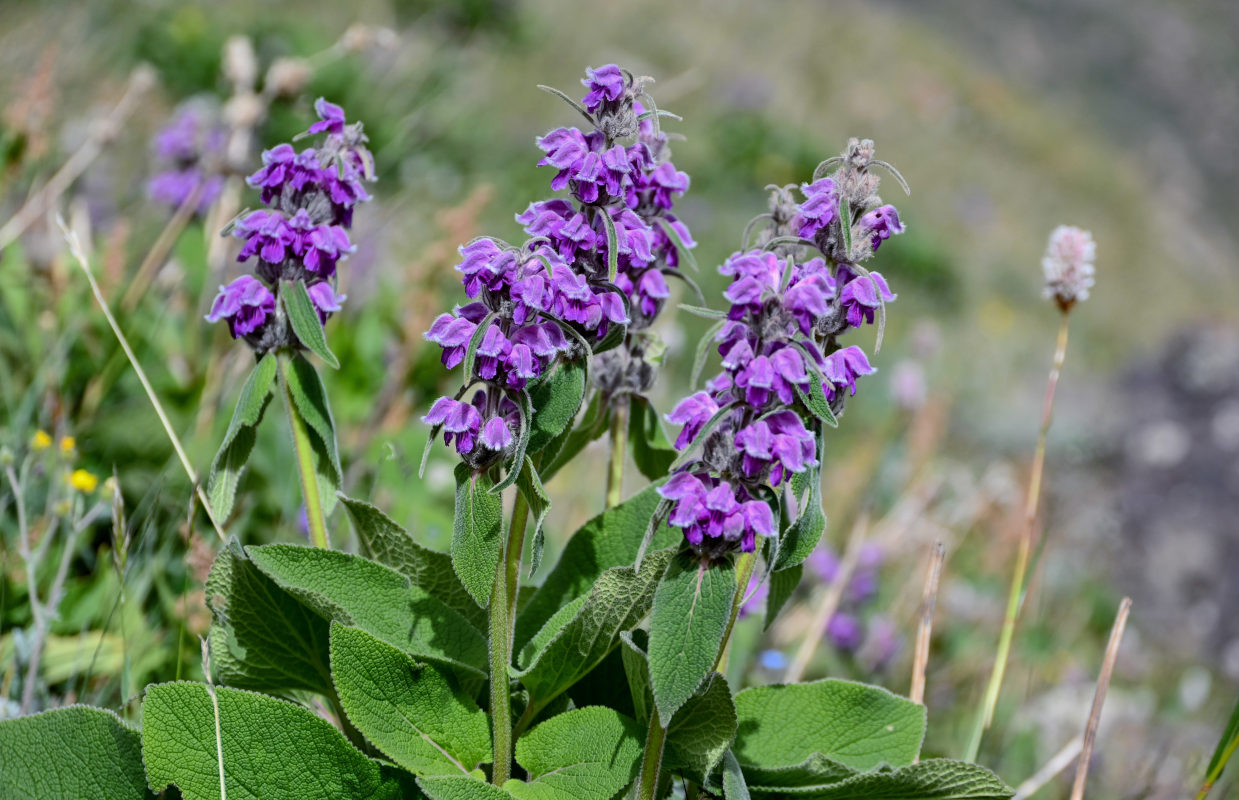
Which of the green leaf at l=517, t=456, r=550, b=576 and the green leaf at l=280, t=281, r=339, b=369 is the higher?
the green leaf at l=280, t=281, r=339, b=369

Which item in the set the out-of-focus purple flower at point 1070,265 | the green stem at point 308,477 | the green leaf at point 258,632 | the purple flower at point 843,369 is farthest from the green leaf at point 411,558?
the out-of-focus purple flower at point 1070,265

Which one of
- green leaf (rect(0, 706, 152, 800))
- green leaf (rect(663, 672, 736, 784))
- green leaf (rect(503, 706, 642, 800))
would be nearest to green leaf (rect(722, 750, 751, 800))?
green leaf (rect(663, 672, 736, 784))

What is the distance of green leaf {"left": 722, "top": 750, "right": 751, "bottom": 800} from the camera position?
4.91ft

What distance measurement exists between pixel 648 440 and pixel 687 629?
0.72 metres

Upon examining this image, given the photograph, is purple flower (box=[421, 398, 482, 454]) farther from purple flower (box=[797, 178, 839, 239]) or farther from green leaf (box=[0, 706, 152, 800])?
green leaf (box=[0, 706, 152, 800])

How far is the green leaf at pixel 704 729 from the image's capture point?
1.46 m

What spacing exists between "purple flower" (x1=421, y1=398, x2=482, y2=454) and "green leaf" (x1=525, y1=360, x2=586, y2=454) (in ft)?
0.30

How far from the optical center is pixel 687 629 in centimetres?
135

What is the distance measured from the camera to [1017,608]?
87.2 inches

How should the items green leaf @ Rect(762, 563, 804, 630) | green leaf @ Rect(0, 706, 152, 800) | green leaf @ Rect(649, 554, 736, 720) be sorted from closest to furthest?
green leaf @ Rect(649, 554, 736, 720)
green leaf @ Rect(0, 706, 152, 800)
green leaf @ Rect(762, 563, 804, 630)

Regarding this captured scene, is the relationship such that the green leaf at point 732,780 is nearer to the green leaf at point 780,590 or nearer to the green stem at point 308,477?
the green leaf at point 780,590

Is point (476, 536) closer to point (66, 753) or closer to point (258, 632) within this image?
point (258, 632)

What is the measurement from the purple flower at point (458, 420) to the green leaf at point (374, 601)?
312mm

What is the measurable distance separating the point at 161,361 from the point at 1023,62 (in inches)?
933
